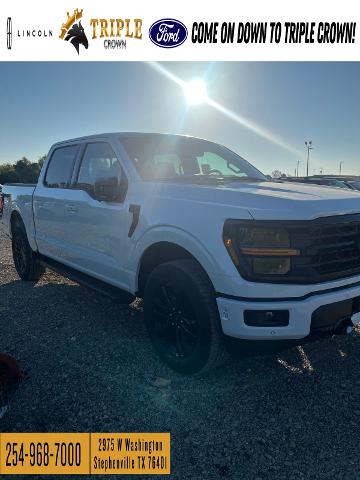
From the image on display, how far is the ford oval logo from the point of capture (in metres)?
6.47

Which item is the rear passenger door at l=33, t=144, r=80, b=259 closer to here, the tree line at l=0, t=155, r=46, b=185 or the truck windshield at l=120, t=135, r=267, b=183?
the truck windshield at l=120, t=135, r=267, b=183

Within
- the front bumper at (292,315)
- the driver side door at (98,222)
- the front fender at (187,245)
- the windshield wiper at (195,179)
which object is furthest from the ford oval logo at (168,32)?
the front bumper at (292,315)

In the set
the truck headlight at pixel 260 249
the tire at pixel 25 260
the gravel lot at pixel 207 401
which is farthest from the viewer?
the tire at pixel 25 260

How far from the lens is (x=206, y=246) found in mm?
2398

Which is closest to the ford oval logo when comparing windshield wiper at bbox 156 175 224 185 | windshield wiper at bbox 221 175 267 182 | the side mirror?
windshield wiper at bbox 221 175 267 182

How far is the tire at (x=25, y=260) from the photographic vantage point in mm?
5492

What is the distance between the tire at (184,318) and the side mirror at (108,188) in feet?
2.70

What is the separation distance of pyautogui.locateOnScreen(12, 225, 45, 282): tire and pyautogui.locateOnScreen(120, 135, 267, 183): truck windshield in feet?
9.03

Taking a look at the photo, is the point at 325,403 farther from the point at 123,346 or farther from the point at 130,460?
the point at 123,346

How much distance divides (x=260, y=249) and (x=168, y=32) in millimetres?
5807

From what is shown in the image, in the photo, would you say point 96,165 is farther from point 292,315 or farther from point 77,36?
point 77,36

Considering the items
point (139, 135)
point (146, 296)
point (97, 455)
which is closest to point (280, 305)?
point (146, 296)

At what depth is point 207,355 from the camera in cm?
253

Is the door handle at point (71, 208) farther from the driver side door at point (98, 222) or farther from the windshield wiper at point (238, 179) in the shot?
the windshield wiper at point (238, 179)
